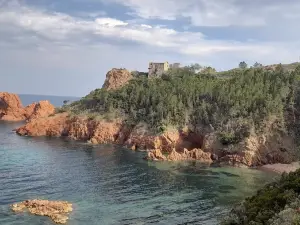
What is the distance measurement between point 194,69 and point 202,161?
5923cm

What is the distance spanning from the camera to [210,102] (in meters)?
79.9

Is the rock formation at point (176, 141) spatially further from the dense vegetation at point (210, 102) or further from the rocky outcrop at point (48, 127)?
the dense vegetation at point (210, 102)

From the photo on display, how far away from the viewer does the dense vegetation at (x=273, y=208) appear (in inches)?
779

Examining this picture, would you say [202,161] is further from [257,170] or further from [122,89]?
[122,89]

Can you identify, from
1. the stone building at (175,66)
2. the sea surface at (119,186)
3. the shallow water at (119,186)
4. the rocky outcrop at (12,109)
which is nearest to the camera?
the sea surface at (119,186)

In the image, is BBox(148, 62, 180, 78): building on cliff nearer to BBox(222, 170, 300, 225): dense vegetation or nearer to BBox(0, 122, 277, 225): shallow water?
BBox(0, 122, 277, 225): shallow water

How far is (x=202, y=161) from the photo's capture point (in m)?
67.2

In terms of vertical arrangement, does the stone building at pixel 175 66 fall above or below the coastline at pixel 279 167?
above

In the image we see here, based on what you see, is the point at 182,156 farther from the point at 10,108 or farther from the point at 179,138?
the point at 10,108

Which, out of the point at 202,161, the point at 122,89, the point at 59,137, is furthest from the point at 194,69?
the point at 202,161

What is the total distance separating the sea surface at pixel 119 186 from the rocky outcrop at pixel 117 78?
40.6 metres

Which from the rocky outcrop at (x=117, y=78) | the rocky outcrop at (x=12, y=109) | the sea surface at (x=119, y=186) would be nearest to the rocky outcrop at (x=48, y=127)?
the rocky outcrop at (x=117, y=78)

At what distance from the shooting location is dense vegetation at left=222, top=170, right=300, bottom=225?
19.8 meters

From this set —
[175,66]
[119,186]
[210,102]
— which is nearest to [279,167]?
[210,102]
